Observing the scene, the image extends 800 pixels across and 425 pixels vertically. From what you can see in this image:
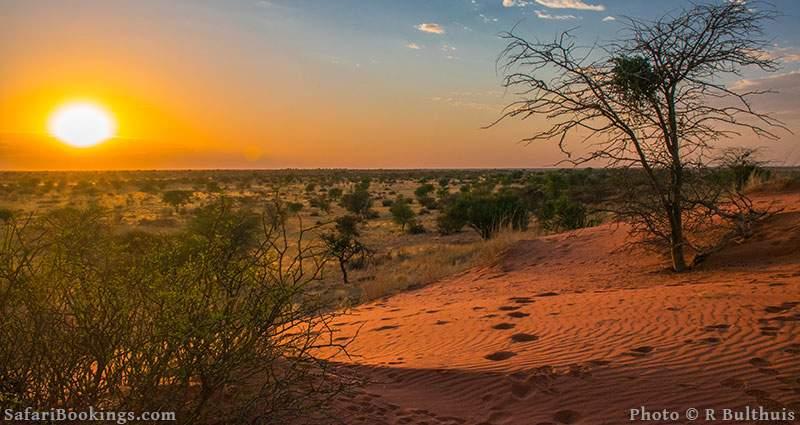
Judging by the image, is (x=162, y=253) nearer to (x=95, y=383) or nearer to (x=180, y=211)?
(x=95, y=383)

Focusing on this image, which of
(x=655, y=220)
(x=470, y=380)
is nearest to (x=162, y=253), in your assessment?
(x=470, y=380)

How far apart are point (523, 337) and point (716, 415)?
122 inches

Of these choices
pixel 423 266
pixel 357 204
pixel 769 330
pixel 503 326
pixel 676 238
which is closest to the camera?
pixel 769 330

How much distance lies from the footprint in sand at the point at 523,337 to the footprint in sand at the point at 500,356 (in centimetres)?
59

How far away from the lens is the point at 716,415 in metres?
4.81

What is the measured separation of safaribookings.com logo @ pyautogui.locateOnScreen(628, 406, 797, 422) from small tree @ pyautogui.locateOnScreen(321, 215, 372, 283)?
972 cm

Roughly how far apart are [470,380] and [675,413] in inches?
80.4

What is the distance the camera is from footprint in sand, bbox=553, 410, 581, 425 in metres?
4.98

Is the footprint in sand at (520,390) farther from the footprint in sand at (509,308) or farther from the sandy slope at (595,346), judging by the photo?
the footprint in sand at (509,308)

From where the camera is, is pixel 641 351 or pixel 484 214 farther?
pixel 484 214

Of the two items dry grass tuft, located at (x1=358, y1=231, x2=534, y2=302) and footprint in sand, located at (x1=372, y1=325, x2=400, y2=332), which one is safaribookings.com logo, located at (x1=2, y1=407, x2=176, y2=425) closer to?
footprint in sand, located at (x1=372, y1=325, x2=400, y2=332)

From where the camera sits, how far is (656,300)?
8625 millimetres

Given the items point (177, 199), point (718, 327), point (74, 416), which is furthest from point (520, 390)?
point (177, 199)

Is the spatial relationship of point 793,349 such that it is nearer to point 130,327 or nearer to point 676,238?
point 676,238
